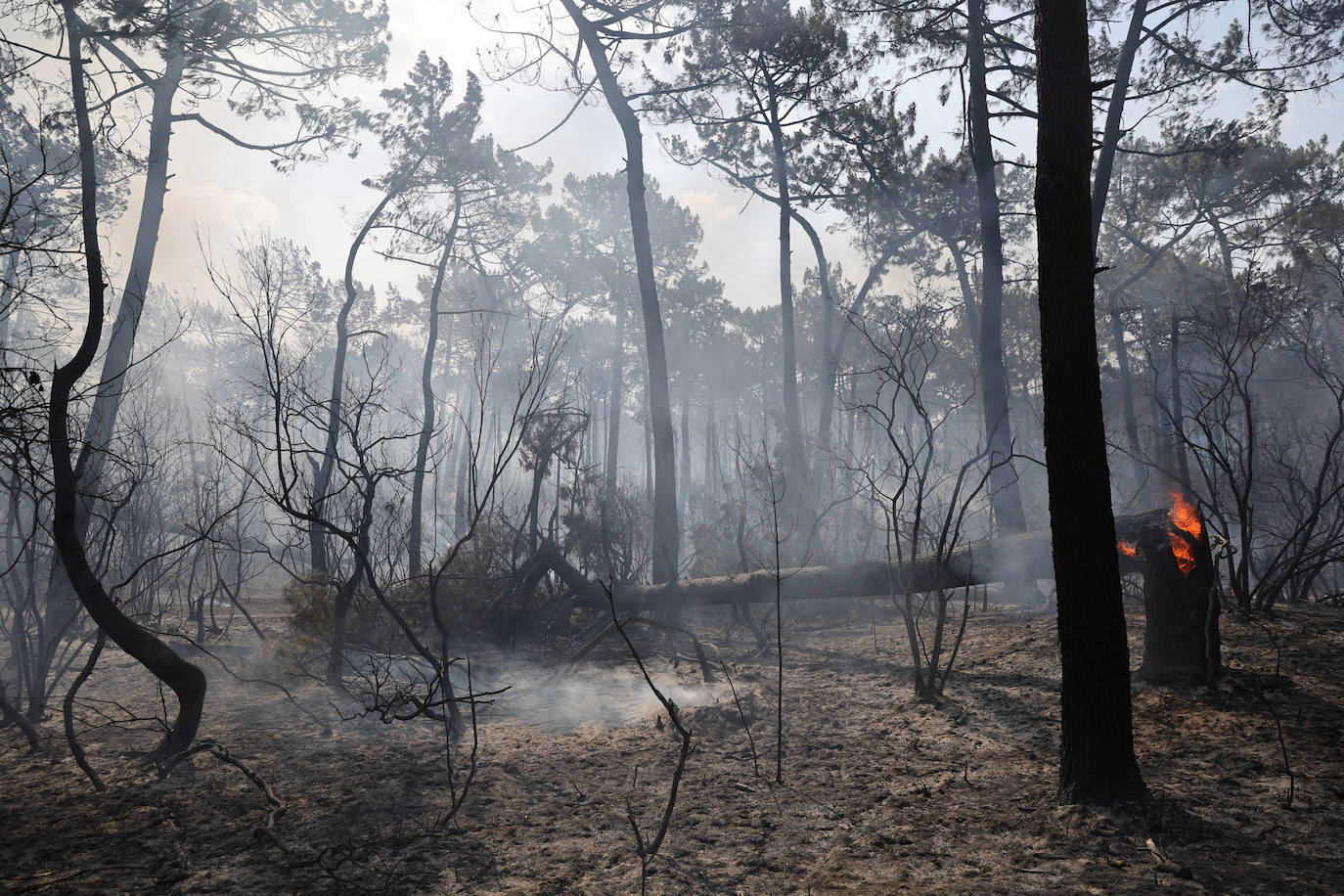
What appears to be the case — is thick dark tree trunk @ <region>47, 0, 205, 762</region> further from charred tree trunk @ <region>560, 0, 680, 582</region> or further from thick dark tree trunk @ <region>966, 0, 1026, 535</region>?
thick dark tree trunk @ <region>966, 0, 1026, 535</region>

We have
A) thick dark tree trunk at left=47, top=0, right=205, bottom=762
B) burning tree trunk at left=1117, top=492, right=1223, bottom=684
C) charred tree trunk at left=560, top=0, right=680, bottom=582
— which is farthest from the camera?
charred tree trunk at left=560, top=0, right=680, bottom=582

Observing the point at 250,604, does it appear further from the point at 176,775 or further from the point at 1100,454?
the point at 1100,454

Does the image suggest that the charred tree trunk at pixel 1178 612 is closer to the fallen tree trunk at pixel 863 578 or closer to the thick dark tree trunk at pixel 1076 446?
the fallen tree trunk at pixel 863 578

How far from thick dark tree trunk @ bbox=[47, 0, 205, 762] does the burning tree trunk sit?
6475mm

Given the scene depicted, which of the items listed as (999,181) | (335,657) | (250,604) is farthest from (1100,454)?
(999,181)

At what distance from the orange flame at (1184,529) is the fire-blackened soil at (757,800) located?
0.78m

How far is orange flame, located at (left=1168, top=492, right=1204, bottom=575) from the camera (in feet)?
14.7

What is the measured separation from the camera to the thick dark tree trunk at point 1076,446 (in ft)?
10.7

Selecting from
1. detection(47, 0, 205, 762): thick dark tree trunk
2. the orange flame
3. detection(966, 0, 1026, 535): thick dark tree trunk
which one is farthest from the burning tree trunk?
detection(47, 0, 205, 762): thick dark tree trunk

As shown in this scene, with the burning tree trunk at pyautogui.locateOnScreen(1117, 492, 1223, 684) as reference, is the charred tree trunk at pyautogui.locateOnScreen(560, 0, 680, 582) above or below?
above

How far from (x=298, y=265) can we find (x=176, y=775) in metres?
26.0

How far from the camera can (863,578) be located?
26.9 feet

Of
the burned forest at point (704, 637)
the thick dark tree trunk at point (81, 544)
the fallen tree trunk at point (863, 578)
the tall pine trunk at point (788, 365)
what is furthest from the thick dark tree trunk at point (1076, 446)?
the tall pine trunk at point (788, 365)

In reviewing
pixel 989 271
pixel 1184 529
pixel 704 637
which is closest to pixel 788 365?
pixel 989 271
